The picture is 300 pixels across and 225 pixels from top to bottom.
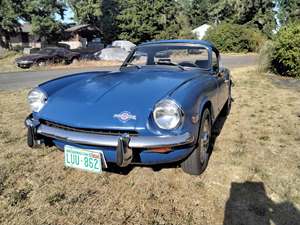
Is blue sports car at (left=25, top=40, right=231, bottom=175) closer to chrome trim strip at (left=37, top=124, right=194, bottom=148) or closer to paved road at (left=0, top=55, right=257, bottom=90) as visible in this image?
chrome trim strip at (left=37, top=124, right=194, bottom=148)

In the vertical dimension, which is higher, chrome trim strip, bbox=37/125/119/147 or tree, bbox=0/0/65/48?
tree, bbox=0/0/65/48

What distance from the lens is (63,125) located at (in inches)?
111

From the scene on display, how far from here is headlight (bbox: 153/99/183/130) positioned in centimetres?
261

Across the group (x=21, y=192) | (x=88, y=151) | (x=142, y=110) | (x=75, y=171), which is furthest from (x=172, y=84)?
(x=21, y=192)

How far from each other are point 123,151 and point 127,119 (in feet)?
1.00

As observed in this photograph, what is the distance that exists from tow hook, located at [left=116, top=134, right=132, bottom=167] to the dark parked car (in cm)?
1734

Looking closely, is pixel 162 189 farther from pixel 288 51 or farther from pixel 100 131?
pixel 288 51

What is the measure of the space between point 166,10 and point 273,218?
38.9 metres

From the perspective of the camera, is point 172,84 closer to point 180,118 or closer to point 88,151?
point 180,118

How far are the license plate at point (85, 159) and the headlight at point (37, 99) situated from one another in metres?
0.66

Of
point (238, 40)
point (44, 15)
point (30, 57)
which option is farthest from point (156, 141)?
point (238, 40)

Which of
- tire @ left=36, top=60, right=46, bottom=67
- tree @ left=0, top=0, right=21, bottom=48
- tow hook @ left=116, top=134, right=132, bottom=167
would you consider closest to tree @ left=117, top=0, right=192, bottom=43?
tree @ left=0, top=0, right=21, bottom=48

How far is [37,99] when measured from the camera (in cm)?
326

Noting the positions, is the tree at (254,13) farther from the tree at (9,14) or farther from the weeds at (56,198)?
the weeds at (56,198)
